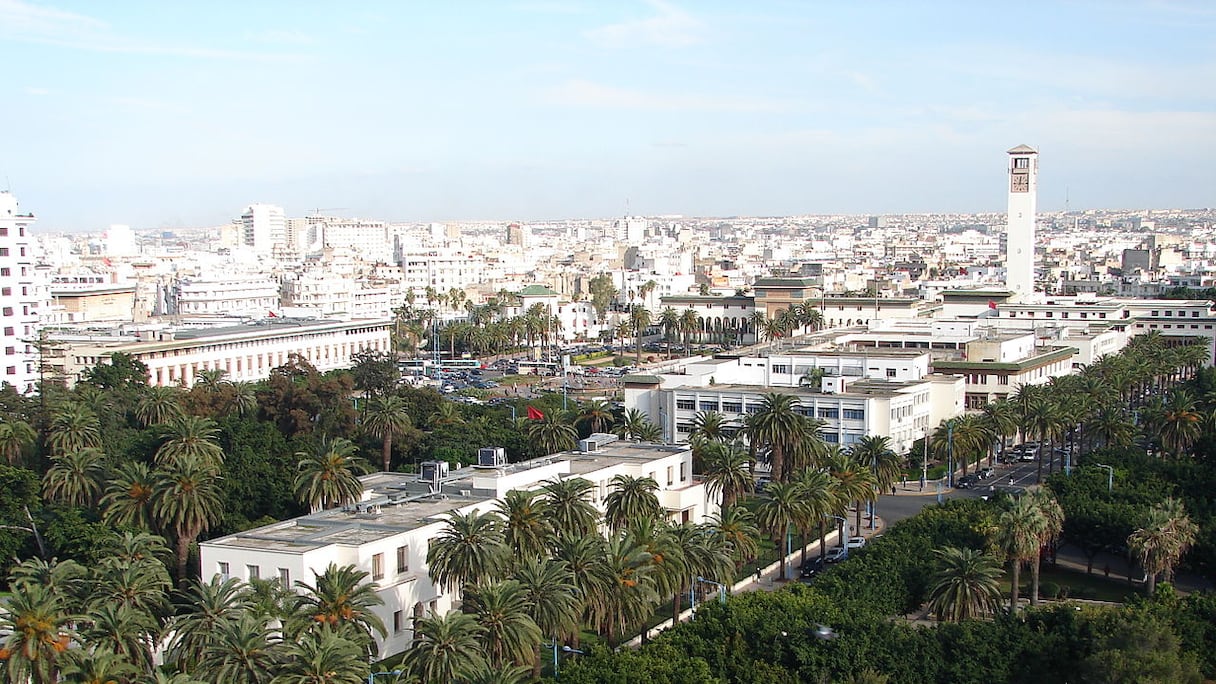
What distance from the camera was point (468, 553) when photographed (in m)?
31.7

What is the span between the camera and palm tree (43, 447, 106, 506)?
43.5m

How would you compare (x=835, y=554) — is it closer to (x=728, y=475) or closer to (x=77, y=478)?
(x=728, y=475)

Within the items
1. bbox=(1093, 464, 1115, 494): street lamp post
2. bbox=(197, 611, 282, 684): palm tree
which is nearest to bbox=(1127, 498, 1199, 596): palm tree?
bbox=(1093, 464, 1115, 494): street lamp post

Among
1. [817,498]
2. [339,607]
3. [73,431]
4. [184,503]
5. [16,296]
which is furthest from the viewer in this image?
[16,296]

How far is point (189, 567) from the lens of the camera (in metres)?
39.7

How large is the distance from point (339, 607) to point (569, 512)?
856cm

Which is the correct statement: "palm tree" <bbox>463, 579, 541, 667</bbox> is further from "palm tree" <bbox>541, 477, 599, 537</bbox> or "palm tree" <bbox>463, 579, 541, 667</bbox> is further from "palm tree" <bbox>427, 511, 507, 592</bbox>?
"palm tree" <bbox>541, 477, 599, 537</bbox>

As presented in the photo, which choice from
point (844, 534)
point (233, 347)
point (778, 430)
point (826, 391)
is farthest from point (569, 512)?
point (233, 347)

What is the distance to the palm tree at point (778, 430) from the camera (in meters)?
47.2

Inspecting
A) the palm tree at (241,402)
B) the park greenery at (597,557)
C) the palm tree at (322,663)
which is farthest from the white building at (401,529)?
the palm tree at (241,402)

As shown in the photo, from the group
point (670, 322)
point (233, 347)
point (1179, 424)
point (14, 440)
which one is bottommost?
point (670, 322)

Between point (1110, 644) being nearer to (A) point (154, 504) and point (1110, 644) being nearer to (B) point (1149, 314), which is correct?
(A) point (154, 504)

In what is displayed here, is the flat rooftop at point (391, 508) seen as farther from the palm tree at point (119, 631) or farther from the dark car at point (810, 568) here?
the dark car at point (810, 568)

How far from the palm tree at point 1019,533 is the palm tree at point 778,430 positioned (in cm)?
1228
